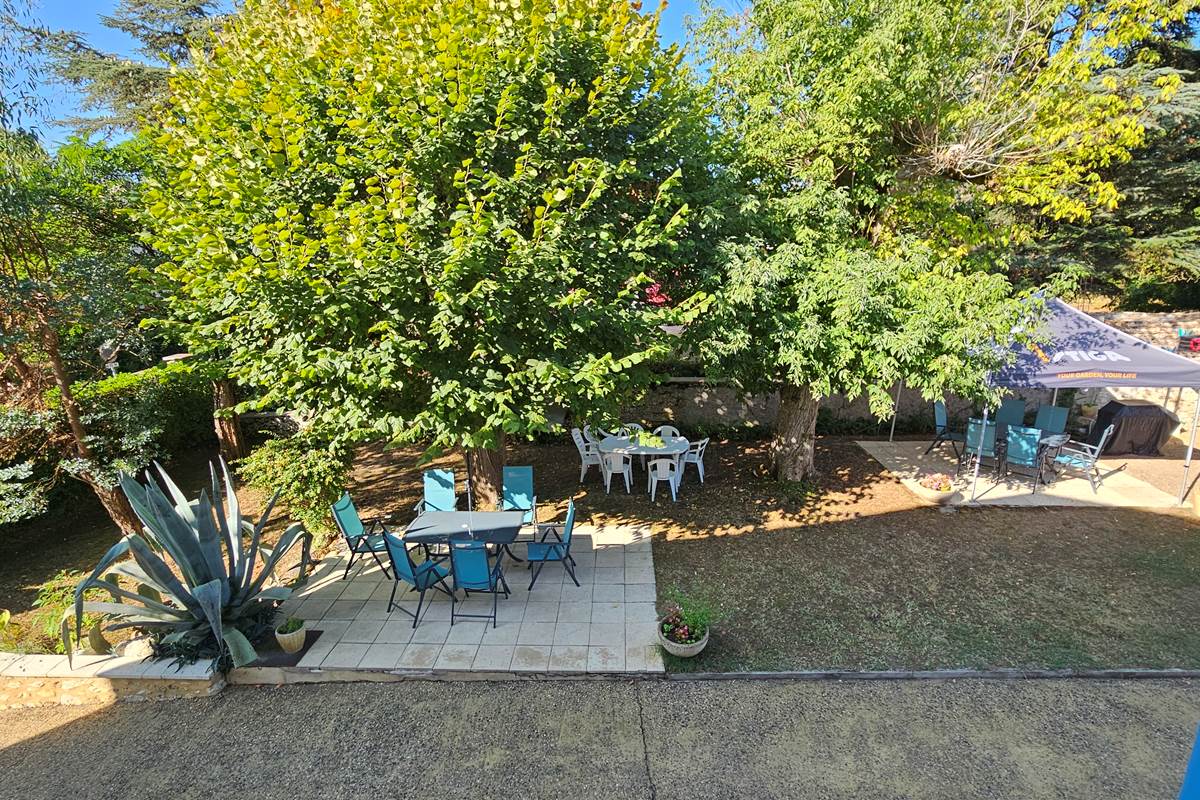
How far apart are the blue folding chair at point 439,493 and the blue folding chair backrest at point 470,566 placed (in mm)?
2049

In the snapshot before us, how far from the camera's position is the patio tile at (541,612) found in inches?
236

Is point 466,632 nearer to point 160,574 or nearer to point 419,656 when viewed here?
point 419,656

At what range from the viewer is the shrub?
7352 mm

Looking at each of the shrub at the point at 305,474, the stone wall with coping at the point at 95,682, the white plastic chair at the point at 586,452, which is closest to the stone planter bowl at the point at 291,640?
the stone wall with coping at the point at 95,682

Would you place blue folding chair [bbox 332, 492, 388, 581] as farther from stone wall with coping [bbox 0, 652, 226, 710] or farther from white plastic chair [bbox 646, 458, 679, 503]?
white plastic chair [bbox 646, 458, 679, 503]

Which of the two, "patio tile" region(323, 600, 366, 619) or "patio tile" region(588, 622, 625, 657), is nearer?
"patio tile" region(588, 622, 625, 657)

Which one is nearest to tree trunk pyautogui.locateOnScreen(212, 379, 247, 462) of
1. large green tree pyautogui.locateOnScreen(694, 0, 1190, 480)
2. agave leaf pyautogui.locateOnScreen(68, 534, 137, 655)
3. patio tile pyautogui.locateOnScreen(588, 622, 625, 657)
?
agave leaf pyautogui.locateOnScreen(68, 534, 137, 655)

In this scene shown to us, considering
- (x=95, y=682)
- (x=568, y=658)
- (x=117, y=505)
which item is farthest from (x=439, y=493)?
(x=117, y=505)

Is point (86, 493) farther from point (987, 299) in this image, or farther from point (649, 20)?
point (987, 299)

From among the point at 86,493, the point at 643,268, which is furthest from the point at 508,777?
the point at 86,493

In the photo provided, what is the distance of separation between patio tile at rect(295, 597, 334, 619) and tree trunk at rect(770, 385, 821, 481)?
→ 25.0 feet

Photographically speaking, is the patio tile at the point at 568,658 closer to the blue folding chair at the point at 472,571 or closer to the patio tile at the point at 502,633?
the patio tile at the point at 502,633

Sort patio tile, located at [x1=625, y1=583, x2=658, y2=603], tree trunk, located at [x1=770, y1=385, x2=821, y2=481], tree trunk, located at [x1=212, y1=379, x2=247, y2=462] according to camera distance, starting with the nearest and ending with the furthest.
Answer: patio tile, located at [x1=625, y1=583, x2=658, y2=603], tree trunk, located at [x1=770, y1=385, x2=821, y2=481], tree trunk, located at [x1=212, y1=379, x2=247, y2=462]

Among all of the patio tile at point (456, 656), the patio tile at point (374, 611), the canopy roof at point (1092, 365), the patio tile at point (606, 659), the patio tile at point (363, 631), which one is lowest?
the patio tile at point (606, 659)
